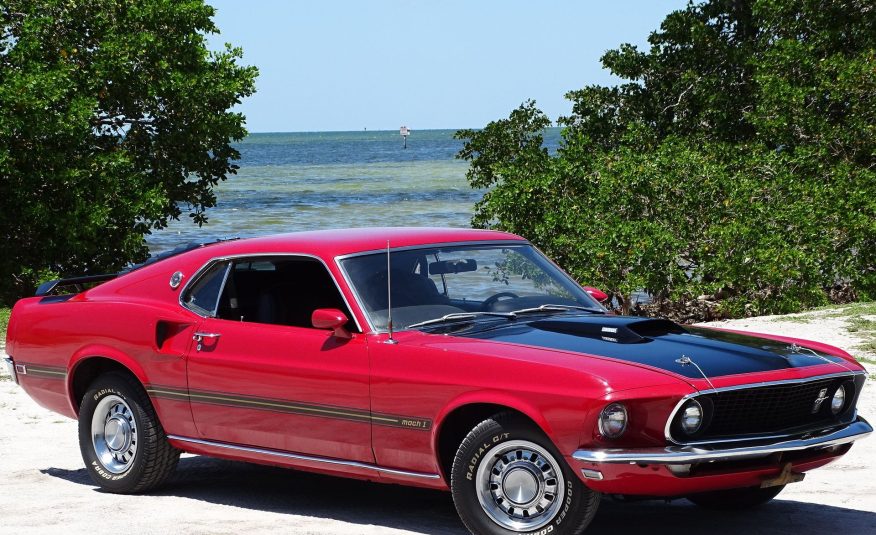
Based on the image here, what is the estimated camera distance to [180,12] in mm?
22875

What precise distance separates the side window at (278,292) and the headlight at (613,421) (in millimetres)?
1826

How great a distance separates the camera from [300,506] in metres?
7.93

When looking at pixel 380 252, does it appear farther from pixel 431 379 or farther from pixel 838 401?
pixel 838 401

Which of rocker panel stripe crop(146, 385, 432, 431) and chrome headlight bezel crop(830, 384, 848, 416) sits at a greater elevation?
chrome headlight bezel crop(830, 384, 848, 416)

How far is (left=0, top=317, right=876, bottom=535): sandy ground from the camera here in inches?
284

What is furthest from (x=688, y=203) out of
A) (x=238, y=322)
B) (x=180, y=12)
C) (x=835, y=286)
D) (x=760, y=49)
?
(x=238, y=322)

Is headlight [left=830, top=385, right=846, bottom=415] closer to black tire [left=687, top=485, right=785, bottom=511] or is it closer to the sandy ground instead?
the sandy ground

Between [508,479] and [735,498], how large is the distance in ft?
5.60

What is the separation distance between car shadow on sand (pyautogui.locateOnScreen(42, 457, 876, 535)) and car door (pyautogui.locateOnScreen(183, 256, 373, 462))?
498mm

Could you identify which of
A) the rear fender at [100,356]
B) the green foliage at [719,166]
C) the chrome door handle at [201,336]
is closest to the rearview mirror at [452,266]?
the chrome door handle at [201,336]

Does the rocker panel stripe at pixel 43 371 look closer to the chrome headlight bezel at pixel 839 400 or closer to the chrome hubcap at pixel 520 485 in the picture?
the chrome hubcap at pixel 520 485

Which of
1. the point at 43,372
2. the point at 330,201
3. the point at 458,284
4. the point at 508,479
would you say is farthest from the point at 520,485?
the point at 330,201

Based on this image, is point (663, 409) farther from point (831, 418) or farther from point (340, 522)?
point (340, 522)

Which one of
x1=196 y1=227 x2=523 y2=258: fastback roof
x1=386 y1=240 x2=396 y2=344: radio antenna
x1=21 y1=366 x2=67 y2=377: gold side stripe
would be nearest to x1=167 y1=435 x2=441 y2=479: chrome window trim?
x1=386 y1=240 x2=396 y2=344: radio antenna
